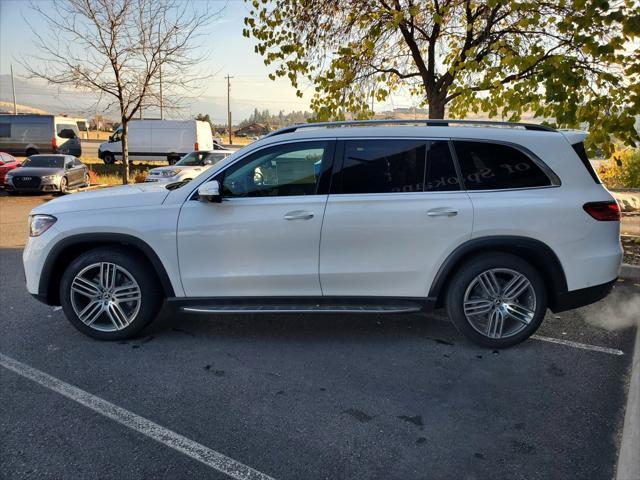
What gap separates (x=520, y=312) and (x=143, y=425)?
9.59 ft

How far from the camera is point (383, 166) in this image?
414 cm

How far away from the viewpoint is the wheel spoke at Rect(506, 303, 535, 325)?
4.15 m

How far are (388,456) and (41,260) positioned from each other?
3169 millimetres

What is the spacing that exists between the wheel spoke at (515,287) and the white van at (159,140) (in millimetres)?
25519

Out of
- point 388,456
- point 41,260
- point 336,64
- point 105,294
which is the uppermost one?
point 336,64

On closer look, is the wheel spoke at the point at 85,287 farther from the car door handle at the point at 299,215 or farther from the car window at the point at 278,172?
the car door handle at the point at 299,215

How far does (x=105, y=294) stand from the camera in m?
4.29

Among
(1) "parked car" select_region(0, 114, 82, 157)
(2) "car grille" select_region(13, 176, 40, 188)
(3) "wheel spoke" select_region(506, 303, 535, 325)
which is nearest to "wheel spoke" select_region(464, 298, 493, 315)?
(3) "wheel spoke" select_region(506, 303, 535, 325)

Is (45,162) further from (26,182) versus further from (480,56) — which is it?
(480,56)

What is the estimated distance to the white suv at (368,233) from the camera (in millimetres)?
4023

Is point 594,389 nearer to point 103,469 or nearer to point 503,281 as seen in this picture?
point 503,281

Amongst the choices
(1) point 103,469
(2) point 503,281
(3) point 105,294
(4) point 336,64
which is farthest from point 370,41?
(1) point 103,469

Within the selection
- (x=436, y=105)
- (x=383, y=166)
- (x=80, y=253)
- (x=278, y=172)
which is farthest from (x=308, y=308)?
(x=436, y=105)

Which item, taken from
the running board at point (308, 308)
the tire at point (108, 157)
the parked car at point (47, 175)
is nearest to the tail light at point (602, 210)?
the running board at point (308, 308)
